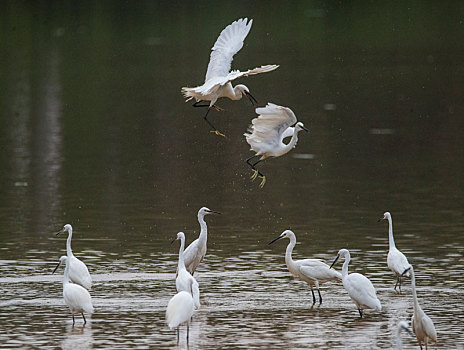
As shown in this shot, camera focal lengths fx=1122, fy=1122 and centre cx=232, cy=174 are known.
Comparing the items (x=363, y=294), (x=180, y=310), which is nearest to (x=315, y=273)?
(x=363, y=294)

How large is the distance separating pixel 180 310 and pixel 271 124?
14.1ft

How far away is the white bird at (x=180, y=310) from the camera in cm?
1195

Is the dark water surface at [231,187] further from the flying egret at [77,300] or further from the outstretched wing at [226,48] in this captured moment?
the outstretched wing at [226,48]

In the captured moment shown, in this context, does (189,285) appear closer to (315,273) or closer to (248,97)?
(315,273)

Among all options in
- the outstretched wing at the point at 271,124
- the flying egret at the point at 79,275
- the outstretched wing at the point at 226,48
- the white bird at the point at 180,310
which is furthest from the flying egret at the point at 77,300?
the outstretched wing at the point at 226,48

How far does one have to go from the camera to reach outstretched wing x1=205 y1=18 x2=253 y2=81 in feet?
51.4

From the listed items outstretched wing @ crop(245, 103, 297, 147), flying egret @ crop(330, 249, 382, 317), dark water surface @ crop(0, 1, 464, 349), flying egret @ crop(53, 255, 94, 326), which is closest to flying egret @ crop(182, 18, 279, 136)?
outstretched wing @ crop(245, 103, 297, 147)

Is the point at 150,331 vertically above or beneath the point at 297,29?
above

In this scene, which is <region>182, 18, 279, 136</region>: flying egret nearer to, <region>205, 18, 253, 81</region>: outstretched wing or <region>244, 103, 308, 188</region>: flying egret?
<region>205, 18, 253, 81</region>: outstretched wing

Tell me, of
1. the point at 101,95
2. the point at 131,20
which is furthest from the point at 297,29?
the point at 101,95

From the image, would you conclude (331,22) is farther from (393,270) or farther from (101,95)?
(393,270)

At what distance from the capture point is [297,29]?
5797 centimetres

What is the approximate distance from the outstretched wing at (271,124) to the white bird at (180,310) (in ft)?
12.1

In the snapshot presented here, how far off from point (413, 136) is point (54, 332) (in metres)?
17.8
